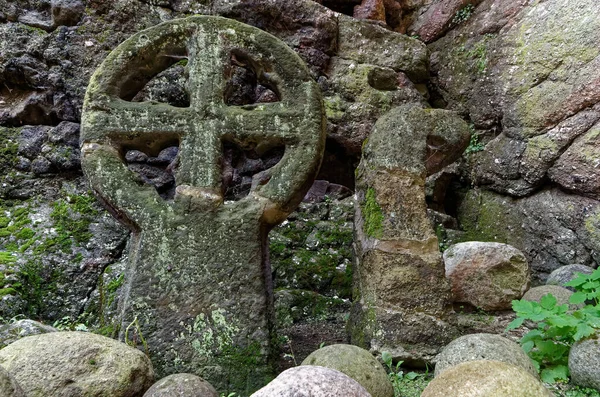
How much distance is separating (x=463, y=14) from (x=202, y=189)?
418 centimetres

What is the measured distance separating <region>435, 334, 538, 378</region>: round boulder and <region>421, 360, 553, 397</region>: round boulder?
19.4 inches

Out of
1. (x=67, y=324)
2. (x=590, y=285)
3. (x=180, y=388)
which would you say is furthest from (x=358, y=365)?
(x=67, y=324)

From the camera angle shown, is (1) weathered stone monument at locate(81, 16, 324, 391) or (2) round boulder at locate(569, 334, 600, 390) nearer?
(2) round boulder at locate(569, 334, 600, 390)

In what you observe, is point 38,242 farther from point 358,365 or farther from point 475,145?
point 475,145

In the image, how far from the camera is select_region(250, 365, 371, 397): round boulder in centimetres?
164

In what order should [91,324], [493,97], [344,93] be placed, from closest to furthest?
[91,324] → [493,97] → [344,93]

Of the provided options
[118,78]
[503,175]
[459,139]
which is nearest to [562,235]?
[503,175]

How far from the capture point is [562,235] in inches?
161

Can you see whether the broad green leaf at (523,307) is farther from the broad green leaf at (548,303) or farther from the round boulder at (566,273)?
the round boulder at (566,273)

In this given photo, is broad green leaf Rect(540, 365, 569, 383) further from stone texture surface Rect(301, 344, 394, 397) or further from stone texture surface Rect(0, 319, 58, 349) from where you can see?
stone texture surface Rect(0, 319, 58, 349)

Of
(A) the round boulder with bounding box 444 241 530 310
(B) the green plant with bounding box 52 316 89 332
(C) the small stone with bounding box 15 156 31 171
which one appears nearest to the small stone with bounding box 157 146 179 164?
(C) the small stone with bounding box 15 156 31 171

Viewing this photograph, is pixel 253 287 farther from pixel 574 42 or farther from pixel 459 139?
pixel 574 42

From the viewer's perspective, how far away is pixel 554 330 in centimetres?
261

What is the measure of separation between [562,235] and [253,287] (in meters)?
2.76
